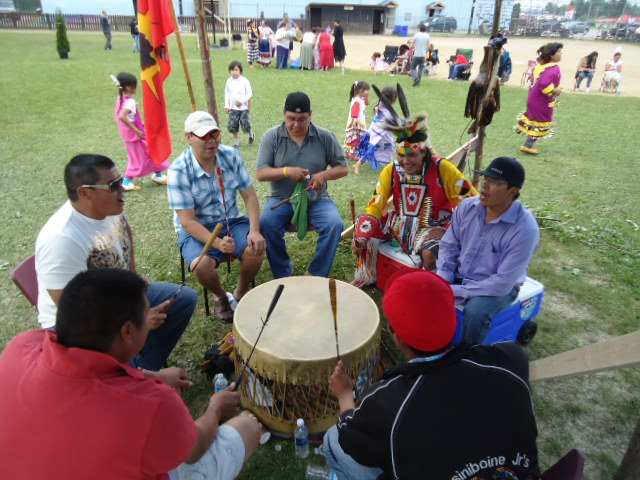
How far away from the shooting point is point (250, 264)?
3711mm

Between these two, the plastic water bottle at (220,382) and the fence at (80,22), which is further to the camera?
the fence at (80,22)

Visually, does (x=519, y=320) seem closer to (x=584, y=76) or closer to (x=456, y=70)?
(x=584, y=76)

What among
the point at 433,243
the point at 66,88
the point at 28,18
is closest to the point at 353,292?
the point at 433,243

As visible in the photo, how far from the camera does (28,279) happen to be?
2.62 m

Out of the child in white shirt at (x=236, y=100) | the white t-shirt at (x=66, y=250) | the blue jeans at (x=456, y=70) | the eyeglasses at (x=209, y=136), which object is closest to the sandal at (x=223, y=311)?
the white t-shirt at (x=66, y=250)

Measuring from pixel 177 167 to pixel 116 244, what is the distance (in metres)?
1.00

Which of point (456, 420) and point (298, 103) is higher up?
point (298, 103)

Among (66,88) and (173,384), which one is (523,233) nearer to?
(173,384)

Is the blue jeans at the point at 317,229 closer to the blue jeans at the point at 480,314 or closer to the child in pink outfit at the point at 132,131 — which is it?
the blue jeans at the point at 480,314

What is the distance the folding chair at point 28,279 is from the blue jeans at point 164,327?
65 centimetres

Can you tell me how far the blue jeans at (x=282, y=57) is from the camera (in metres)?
19.1

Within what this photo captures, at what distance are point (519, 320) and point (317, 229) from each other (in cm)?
188

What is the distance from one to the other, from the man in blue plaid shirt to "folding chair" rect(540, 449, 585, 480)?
8.32 ft

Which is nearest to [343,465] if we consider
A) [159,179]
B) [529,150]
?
[159,179]
